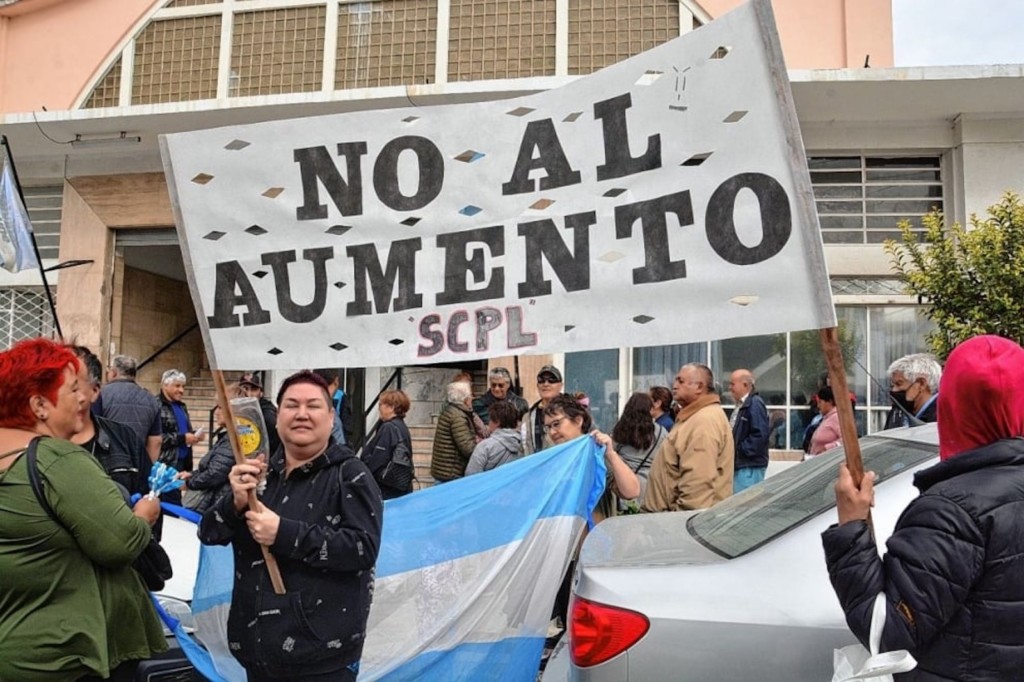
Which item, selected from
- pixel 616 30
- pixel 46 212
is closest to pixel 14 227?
pixel 46 212

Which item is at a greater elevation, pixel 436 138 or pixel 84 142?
pixel 84 142

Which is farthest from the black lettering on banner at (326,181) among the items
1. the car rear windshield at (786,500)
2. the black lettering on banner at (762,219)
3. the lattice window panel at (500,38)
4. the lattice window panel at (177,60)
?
the lattice window panel at (177,60)

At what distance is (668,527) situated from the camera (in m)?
3.71

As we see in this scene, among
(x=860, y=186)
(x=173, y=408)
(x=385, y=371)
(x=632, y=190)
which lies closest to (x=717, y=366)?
(x=860, y=186)

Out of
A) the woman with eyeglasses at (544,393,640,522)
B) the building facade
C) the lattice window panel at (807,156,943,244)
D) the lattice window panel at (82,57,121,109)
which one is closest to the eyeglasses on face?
the woman with eyeglasses at (544,393,640,522)

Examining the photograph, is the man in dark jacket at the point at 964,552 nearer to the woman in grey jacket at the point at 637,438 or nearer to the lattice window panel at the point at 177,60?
the woman in grey jacket at the point at 637,438

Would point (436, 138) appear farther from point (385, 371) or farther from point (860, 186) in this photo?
point (385, 371)

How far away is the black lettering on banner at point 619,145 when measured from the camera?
271 centimetres

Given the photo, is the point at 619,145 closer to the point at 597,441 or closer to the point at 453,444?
the point at 597,441

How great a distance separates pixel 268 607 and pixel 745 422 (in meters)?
5.72

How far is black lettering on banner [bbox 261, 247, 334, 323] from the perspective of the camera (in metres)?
2.97

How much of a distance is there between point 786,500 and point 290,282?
206 cm

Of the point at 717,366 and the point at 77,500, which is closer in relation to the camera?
the point at 77,500

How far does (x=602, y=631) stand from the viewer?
116 inches
